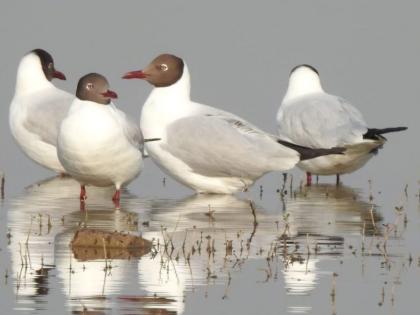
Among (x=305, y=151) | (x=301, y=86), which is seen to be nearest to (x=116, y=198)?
(x=305, y=151)

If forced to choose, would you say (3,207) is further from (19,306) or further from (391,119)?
(391,119)

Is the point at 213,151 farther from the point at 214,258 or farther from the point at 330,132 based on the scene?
the point at 214,258

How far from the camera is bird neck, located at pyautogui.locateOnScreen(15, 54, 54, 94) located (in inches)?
628

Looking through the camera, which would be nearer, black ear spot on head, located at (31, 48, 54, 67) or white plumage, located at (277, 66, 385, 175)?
white plumage, located at (277, 66, 385, 175)

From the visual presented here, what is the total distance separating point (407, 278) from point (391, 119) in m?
8.88

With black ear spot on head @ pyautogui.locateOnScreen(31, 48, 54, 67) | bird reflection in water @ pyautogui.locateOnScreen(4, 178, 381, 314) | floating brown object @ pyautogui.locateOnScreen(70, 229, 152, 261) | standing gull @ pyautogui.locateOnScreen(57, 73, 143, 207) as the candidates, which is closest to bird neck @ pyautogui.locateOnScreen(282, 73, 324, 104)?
bird reflection in water @ pyautogui.locateOnScreen(4, 178, 381, 314)

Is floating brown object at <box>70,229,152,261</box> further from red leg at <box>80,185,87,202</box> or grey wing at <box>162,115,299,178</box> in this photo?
grey wing at <box>162,115,299,178</box>

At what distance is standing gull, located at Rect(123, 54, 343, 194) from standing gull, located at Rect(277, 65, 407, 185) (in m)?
0.39

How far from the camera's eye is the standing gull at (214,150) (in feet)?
45.6

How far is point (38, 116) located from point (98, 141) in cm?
253

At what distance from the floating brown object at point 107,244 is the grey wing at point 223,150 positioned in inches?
134

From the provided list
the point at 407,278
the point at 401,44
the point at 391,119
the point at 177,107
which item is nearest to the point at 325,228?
the point at 407,278

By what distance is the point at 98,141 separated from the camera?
502 inches

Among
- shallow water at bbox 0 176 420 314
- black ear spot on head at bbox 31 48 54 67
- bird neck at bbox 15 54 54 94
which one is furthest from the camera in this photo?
black ear spot on head at bbox 31 48 54 67
